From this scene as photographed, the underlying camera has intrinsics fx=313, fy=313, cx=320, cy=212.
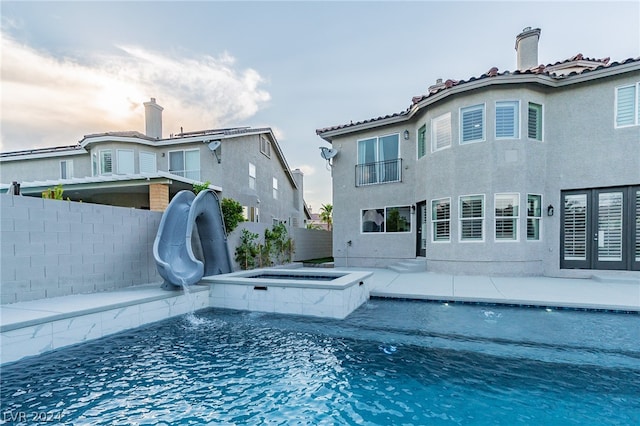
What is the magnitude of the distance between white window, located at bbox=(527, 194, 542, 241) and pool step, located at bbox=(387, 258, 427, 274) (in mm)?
3853

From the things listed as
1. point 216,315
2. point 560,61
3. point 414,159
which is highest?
point 560,61

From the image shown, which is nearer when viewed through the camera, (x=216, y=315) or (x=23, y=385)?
(x=23, y=385)

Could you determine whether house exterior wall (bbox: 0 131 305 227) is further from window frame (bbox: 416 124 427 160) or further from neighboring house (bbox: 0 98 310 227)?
window frame (bbox: 416 124 427 160)

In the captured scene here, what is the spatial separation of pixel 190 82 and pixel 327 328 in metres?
14.2

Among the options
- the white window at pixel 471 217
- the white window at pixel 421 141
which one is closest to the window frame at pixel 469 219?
the white window at pixel 471 217

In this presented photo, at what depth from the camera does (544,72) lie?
10.8 meters

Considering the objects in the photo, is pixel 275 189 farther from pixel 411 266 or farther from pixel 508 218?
pixel 508 218

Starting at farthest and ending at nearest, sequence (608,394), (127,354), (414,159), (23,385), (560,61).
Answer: (414,159), (560,61), (127,354), (23,385), (608,394)

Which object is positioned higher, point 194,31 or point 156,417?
point 194,31

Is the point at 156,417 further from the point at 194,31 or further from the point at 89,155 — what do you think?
the point at 89,155

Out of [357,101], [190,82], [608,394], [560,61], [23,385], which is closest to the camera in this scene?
[608,394]

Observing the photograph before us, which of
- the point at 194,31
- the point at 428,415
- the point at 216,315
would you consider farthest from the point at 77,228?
the point at 194,31

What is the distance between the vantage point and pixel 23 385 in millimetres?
3998

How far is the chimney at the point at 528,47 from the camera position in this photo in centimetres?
1292
